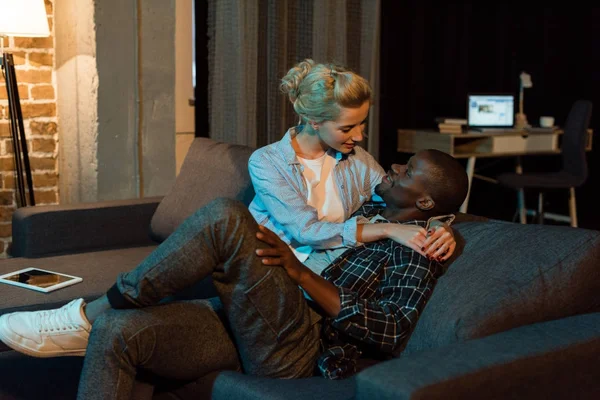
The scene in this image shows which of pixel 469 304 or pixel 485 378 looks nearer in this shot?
pixel 485 378

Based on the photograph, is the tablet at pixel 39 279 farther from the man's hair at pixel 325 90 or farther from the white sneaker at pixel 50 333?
the man's hair at pixel 325 90

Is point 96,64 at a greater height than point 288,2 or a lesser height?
lesser

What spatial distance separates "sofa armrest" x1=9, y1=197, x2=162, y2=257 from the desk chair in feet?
9.47

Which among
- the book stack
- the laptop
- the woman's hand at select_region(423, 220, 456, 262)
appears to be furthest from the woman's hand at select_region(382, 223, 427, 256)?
the laptop

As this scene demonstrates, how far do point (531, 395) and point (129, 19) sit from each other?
2.89m

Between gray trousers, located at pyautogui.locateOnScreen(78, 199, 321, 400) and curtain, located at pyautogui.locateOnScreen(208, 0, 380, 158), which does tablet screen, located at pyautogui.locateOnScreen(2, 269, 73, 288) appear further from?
curtain, located at pyautogui.locateOnScreen(208, 0, 380, 158)

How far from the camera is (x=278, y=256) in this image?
2.02 meters

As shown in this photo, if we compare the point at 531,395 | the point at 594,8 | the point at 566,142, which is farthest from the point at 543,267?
the point at 594,8

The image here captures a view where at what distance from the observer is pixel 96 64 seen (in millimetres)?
3836

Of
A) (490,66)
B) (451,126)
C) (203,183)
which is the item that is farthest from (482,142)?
(203,183)

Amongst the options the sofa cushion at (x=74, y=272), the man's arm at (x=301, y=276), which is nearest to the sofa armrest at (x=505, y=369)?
the man's arm at (x=301, y=276)

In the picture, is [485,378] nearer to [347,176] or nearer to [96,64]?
[347,176]

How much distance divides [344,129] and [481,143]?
356 cm

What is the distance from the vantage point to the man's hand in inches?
78.7
